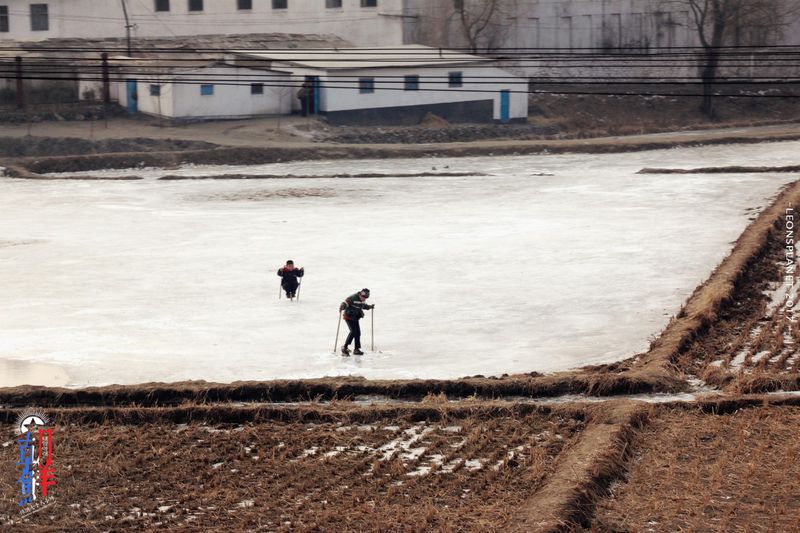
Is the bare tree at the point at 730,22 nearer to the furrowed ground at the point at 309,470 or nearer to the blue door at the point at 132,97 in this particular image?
the blue door at the point at 132,97

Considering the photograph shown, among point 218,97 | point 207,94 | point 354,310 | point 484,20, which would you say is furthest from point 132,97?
point 354,310

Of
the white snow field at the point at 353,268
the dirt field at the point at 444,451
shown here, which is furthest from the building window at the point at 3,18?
the dirt field at the point at 444,451

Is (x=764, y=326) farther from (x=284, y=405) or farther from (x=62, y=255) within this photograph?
(x=62, y=255)

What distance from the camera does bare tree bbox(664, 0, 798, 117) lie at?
191ft

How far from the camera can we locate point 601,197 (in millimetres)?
36875

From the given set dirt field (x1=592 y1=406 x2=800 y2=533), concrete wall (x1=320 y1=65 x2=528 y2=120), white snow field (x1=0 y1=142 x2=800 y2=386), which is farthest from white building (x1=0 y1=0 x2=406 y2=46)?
dirt field (x1=592 y1=406 x2=800 y2=533)

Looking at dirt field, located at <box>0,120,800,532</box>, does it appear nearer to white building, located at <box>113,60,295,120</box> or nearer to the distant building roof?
white building, located at <box>113,60,295,120</box>

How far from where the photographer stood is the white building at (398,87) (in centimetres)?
5181

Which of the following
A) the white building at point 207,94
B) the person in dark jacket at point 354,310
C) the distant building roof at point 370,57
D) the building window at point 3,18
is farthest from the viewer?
the building window at point 3,18

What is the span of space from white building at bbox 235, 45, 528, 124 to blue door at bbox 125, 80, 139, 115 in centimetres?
468

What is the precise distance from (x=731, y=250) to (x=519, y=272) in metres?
5.50

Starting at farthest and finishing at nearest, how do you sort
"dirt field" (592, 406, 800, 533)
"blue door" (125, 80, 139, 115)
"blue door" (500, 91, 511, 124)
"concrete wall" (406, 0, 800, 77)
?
"concrete wall" (406, 0, 800, 77) → "blue door" (500, 91, 511, 124) → "blue door" (125, 80, 139, 115) → "dirt field" (592, 406, 800, 533)

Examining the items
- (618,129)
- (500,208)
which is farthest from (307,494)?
(618,129)

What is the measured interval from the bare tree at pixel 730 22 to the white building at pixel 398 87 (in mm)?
10048
